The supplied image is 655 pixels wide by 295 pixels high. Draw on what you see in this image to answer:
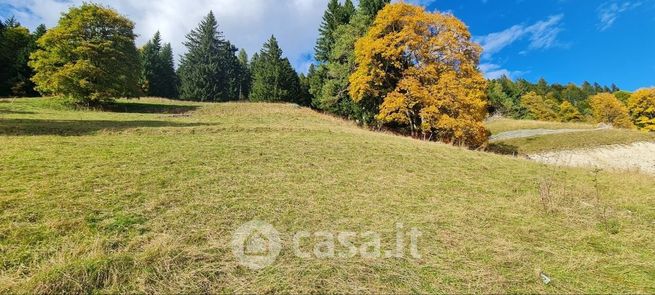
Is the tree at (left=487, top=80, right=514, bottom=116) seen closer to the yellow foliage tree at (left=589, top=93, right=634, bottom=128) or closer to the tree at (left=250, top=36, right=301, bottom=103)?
the yellow foliage tree at (left=589, top=93, right=634, bottom=128)

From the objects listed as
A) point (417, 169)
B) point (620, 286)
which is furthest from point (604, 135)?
point (620, 286)

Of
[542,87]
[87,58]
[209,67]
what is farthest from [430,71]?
[542,87]

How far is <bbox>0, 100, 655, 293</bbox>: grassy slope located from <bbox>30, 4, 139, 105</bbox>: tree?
70.2 ft

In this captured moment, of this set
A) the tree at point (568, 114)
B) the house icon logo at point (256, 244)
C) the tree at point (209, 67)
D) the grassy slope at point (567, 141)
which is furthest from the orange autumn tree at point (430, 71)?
the tree at point (568, 114)

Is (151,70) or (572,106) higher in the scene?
(572,106)

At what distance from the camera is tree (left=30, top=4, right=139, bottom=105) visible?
1201 inches

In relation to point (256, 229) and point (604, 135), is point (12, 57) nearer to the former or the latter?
point (256, 229)

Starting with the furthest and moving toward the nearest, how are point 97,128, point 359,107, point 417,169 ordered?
1. point 359,107
2. point 97,128
3. point 417,169

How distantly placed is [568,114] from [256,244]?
346 ft

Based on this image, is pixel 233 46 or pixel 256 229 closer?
pixel 256 229

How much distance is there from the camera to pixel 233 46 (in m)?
74.2

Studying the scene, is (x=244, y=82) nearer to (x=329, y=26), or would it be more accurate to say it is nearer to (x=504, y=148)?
(x=329, y=26)

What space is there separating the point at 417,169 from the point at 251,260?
796cm

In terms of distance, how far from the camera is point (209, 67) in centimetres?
6419
